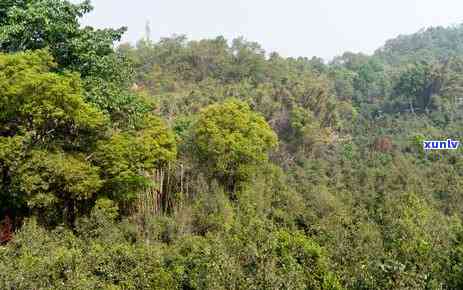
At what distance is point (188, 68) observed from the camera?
28.2m

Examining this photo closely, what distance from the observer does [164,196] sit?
1187 cm

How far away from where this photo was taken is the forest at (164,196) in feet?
20.7

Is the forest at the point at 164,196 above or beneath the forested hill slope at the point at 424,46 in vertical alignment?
beneath

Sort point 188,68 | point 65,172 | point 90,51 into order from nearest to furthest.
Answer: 1. point 65,172
2. point 90,51
3. point 188,68

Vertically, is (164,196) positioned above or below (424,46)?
below

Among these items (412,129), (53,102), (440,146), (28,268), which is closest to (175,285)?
(28,268)

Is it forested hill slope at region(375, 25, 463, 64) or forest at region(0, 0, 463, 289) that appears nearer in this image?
forest at region(0, 0, 463, 289)

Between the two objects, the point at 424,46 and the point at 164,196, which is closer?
the point at 164,196

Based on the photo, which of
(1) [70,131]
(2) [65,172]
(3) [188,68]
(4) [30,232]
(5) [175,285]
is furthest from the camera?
(3) [188,68]

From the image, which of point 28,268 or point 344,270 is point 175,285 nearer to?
point 28,268

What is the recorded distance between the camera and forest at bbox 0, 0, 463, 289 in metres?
6.30

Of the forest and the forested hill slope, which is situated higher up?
the forested hill slope

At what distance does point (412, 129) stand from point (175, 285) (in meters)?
21.0

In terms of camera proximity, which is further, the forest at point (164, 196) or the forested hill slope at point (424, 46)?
the forested hill slope at point (424, 46)
